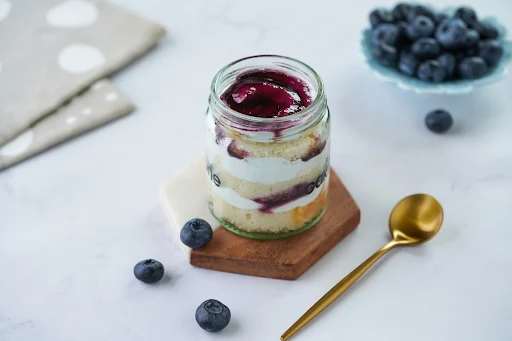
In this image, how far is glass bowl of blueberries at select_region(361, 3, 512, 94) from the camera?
137 centimetres

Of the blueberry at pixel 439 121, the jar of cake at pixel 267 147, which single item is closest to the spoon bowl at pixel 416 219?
the jar of cake at pixel 267 147

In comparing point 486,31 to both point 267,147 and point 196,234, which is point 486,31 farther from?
point 196,234

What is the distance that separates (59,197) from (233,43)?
25.0 inches

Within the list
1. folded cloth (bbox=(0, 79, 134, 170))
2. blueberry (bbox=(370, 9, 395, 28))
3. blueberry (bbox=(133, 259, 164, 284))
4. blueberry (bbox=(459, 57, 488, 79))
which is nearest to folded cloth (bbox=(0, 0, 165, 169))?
folded cloth (bbox=(0, 79, 134, 170))

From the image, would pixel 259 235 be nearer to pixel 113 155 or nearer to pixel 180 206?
pixel 180 206

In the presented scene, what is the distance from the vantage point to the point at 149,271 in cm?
107

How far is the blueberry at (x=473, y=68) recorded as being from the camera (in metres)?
1.37

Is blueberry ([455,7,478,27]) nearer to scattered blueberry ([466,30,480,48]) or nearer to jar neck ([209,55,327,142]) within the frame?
scattered blueberry ([466,30,480,48])

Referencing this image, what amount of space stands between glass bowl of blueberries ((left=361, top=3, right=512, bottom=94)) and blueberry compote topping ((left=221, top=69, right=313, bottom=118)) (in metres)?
0.35

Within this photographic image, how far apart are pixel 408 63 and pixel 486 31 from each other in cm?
22

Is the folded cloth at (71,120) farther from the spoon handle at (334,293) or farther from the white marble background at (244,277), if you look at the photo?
the spoon handle at (334,293)

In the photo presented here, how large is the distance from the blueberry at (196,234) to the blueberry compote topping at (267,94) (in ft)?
0.71

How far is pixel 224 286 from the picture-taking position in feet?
3.59

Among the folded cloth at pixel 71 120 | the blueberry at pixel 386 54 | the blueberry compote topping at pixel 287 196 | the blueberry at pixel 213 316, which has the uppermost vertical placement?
the blueberry at pixel 386 54
